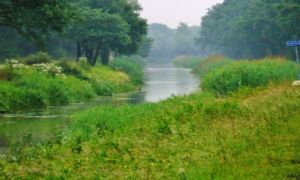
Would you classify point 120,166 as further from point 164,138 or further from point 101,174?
point 164,138

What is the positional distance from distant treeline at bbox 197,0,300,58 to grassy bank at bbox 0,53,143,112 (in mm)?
26529

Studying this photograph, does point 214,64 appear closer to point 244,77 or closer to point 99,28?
point 99,28

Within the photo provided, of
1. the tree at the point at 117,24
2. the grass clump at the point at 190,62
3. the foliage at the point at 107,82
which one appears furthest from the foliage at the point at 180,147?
the grass clump at the point at 190,62

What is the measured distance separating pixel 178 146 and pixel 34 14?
15473 millimetres

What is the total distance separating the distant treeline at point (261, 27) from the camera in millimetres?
66375

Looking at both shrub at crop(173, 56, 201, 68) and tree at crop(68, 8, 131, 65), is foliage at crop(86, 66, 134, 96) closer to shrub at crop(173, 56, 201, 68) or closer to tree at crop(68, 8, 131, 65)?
tree at crop(68, 8, 131, 65)

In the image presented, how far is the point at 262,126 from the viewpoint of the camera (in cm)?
1595

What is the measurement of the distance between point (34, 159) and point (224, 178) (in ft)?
16.7

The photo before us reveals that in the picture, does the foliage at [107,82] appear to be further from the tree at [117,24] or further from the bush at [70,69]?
the tree at [117,24]

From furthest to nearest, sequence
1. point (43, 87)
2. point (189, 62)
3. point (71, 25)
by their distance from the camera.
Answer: point (189, 62) < point (71, 25) < point (43, 87)

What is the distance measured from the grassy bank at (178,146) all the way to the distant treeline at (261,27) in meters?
47.2

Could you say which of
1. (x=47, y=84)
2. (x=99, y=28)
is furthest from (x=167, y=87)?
(x=47, y=84)

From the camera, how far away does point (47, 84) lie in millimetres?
34406

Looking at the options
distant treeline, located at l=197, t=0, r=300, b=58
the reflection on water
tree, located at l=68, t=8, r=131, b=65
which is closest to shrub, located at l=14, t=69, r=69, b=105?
the reflection on water
